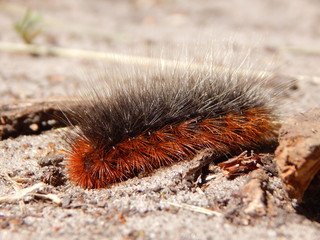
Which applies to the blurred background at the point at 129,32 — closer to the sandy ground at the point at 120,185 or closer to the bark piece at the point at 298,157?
the sandy ground at the point at 120,185

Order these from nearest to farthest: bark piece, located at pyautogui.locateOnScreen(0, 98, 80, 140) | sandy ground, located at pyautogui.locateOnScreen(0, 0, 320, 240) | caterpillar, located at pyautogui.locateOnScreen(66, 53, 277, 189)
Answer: sandy ground, located at pyautogui.locateOnScreen(0, 0, 320, 240) < caterpillar, located at pyautogui.locateOnScreen(66, 53, 277, 189) < bark piece, located at pyautogui.locateOnScreen(0, 98, 80, 140)

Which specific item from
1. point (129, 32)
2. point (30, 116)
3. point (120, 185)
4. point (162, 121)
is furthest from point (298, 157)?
point (129, 32)

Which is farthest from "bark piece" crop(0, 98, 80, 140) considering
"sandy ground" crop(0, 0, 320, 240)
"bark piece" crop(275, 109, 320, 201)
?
"bark piece" crop(275, 109, 320, 201)

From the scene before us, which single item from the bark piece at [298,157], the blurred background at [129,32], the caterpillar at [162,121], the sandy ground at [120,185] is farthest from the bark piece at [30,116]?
the bark piece at [298,157]

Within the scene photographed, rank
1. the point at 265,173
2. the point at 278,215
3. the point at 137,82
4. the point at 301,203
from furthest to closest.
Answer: the point at 137,82, the point at 265,173, the point at 301,203, the point at 278,215

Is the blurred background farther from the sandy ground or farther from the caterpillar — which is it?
the caterpillar

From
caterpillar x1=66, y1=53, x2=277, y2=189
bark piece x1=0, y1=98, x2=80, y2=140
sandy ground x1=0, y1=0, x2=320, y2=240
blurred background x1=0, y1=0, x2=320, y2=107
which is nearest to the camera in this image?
sandy ground x1=0, y1=0, x2=320, y2=240

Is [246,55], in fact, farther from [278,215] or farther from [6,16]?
[6,16]

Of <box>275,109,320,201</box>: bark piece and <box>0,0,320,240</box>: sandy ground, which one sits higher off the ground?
<box>275,109,320,201</box>: bark piece

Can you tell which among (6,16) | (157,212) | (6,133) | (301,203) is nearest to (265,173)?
(301,203)
